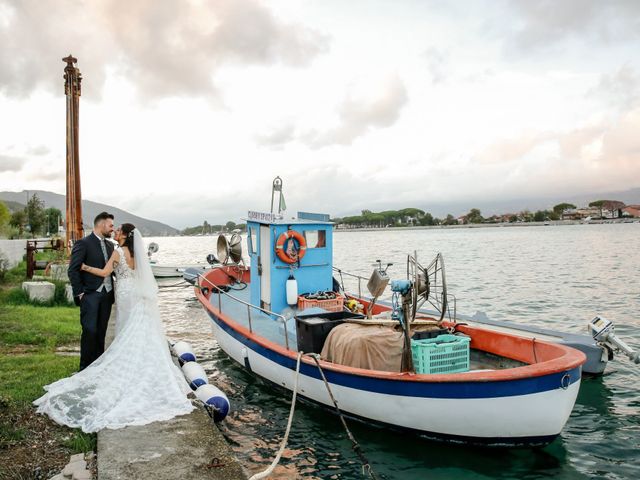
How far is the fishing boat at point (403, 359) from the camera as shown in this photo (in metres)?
5.53

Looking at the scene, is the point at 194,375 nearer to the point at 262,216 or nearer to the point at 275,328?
the point at 275,328

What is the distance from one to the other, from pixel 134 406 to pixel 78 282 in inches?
82.5

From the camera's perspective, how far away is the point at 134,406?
5.31 m

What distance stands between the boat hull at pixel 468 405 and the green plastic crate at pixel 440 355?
53 cm

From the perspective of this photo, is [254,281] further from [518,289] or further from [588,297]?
[518,289]

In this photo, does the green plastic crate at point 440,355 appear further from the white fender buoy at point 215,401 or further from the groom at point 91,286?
the groom at point 91,286

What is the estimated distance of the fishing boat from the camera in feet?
18.1

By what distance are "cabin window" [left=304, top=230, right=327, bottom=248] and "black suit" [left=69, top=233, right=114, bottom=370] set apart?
14.9 feet

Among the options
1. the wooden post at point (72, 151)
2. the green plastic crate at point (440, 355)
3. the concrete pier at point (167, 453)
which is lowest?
the concrete pier at point (167, 453)

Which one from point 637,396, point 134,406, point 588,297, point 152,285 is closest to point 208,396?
point 134,406

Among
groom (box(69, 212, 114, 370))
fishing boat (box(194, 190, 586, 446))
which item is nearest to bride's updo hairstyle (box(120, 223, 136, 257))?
groom (box(69, 212, 114, 370))

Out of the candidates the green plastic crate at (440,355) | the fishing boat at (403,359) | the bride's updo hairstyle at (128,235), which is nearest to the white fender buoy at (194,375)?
the fishing boat at (403,359)

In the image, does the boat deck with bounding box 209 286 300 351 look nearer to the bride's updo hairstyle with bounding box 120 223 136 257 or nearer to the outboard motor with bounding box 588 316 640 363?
the bride's updo hairstyle with bounding box 120 223 136 257

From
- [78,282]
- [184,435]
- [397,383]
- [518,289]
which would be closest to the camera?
[184,435]
